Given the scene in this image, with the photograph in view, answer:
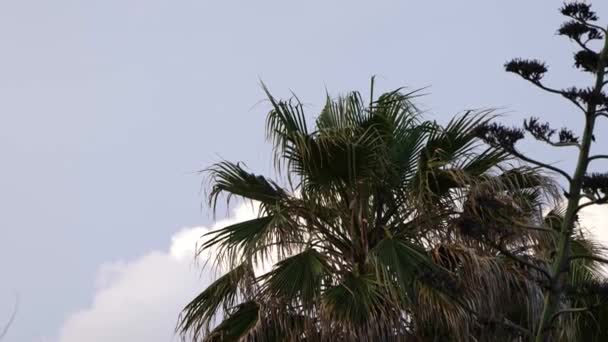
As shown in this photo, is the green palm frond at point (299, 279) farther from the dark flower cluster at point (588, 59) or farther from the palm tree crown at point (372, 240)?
the dark flower cluster at point (588, 59)

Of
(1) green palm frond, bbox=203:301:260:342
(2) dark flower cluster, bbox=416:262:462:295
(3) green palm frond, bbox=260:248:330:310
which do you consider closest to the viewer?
(2) dark flower cluster, bbox=416:262:462:295

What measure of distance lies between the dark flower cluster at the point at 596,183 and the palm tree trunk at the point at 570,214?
0.11 meters

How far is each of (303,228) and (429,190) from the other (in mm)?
1245

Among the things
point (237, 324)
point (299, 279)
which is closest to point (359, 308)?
point (299, 279)

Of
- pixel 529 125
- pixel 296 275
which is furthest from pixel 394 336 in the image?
pixel 529 125

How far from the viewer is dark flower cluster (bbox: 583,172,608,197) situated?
380 inches

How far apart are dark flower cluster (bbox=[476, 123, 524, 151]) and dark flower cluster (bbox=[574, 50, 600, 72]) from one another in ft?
2.53

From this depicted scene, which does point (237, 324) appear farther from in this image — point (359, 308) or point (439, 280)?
point (439, 280)

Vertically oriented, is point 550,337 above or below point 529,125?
below

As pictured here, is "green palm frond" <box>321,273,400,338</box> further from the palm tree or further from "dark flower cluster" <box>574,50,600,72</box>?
"dark flower cluster" <box>574,50,600,72</box>

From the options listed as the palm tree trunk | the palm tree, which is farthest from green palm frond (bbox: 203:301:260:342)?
the palm tree trunk

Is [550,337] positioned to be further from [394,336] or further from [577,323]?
[394,336]

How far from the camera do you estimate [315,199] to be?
44.0 ft

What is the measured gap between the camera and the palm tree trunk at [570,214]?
32.7ft
